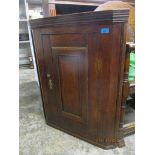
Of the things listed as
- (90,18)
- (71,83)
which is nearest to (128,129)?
(71,83)

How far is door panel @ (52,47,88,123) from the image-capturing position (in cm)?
122

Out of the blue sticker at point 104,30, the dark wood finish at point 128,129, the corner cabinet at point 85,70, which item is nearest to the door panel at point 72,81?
the corner cabinet at point 85,70

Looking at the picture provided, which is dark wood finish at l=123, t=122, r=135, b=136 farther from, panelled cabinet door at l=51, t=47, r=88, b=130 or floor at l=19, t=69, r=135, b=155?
panelled cabinet door at l=51, t=47, r=88, b=130

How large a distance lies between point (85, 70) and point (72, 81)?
0.20m

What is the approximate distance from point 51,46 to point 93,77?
0.49m

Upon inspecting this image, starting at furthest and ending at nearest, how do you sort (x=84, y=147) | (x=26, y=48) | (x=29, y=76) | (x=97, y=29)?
1. (x=26, y=48)
2. (x=29, y=76)
3. (x=84, y=147)
4. (x=97, y=29)

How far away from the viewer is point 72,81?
1347mm

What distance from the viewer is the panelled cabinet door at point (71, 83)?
4.03 ft

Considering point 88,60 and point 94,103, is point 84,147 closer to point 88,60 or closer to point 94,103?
point 94,103

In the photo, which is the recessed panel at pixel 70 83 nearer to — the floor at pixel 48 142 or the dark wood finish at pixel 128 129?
the floor at pixel 48 142

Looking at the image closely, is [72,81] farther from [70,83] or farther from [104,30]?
[104,30]
